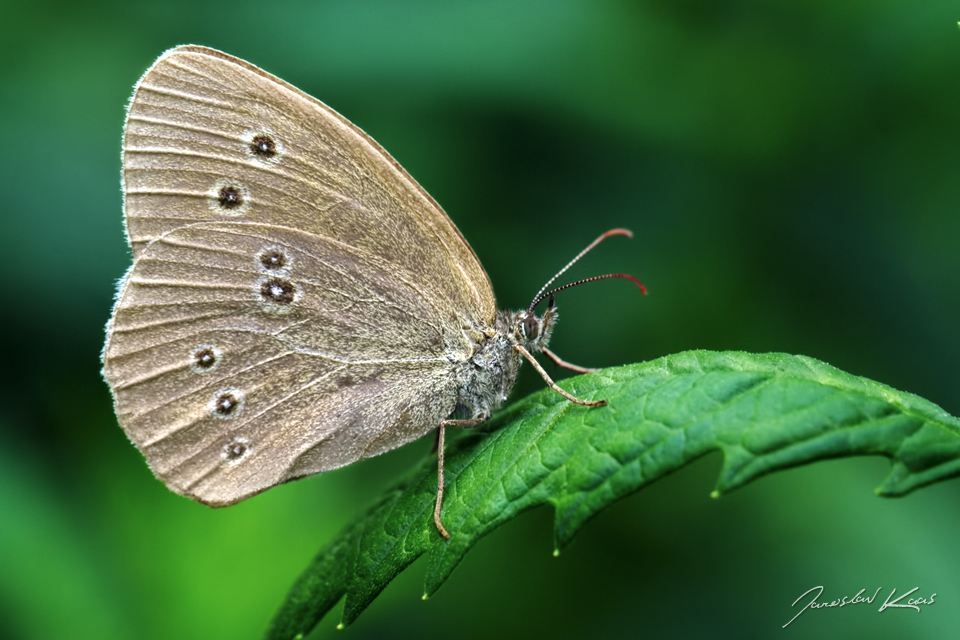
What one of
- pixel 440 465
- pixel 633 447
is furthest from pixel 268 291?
pixel 633 447

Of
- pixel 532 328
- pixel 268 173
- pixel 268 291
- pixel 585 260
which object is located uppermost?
pixel 268 173

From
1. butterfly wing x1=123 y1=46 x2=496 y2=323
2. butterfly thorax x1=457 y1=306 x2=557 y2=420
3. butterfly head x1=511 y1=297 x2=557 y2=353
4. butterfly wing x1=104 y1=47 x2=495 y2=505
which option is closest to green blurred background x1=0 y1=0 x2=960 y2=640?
butterfly wing x1=104 y1=47 x2=495 y2=505

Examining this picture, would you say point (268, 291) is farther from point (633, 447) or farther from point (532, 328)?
point (633, 447)

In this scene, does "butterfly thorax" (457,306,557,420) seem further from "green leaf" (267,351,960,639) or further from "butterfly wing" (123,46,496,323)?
"green leaf" (267,351,960,639)

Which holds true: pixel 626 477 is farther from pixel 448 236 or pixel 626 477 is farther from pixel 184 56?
pixel 184 56

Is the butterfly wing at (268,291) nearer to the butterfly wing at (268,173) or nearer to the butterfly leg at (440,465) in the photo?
the butterfly wing at (268,173)

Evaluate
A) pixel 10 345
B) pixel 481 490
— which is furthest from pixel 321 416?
pixel 10 345
